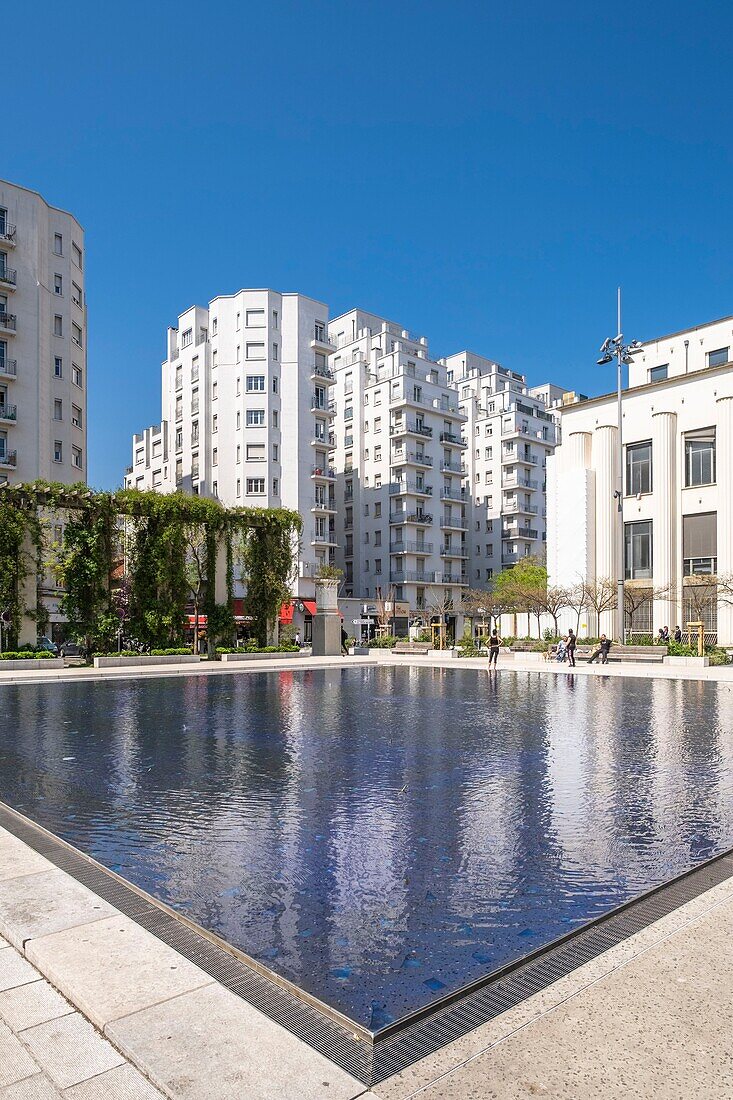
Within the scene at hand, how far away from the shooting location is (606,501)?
48.1 m

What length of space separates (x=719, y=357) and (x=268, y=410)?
33997mm

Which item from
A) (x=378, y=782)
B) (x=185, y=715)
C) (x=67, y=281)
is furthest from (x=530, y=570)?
(x=378, y=782)

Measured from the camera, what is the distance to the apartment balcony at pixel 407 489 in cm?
7088

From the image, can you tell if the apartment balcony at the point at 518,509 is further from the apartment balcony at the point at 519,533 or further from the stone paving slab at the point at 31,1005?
the stone paving slab at the point at 31,1005

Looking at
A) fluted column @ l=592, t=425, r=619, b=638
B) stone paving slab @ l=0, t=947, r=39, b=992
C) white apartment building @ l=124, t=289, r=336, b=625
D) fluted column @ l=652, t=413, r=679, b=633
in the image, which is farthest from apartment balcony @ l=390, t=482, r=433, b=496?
stone paving slab @ l=0, t=947, r=39, b=992

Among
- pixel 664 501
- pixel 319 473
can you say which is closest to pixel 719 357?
pixel 664 501

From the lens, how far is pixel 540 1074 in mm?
3029

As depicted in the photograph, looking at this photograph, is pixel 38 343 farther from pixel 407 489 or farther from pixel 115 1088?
pixel 115 1088

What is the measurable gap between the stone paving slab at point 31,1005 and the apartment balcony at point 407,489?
67528 mm

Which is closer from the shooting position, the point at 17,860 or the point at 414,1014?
the point at 414,1014

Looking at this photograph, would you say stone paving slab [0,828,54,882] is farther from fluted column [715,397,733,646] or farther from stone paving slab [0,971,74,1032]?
fluted column [715,397,733,646]

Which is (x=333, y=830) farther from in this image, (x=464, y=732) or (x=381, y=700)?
(x=381, y=700)

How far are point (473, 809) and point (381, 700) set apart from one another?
11262mm

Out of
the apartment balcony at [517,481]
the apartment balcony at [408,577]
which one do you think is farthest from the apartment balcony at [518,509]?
the apartment balcony at [408,577]
